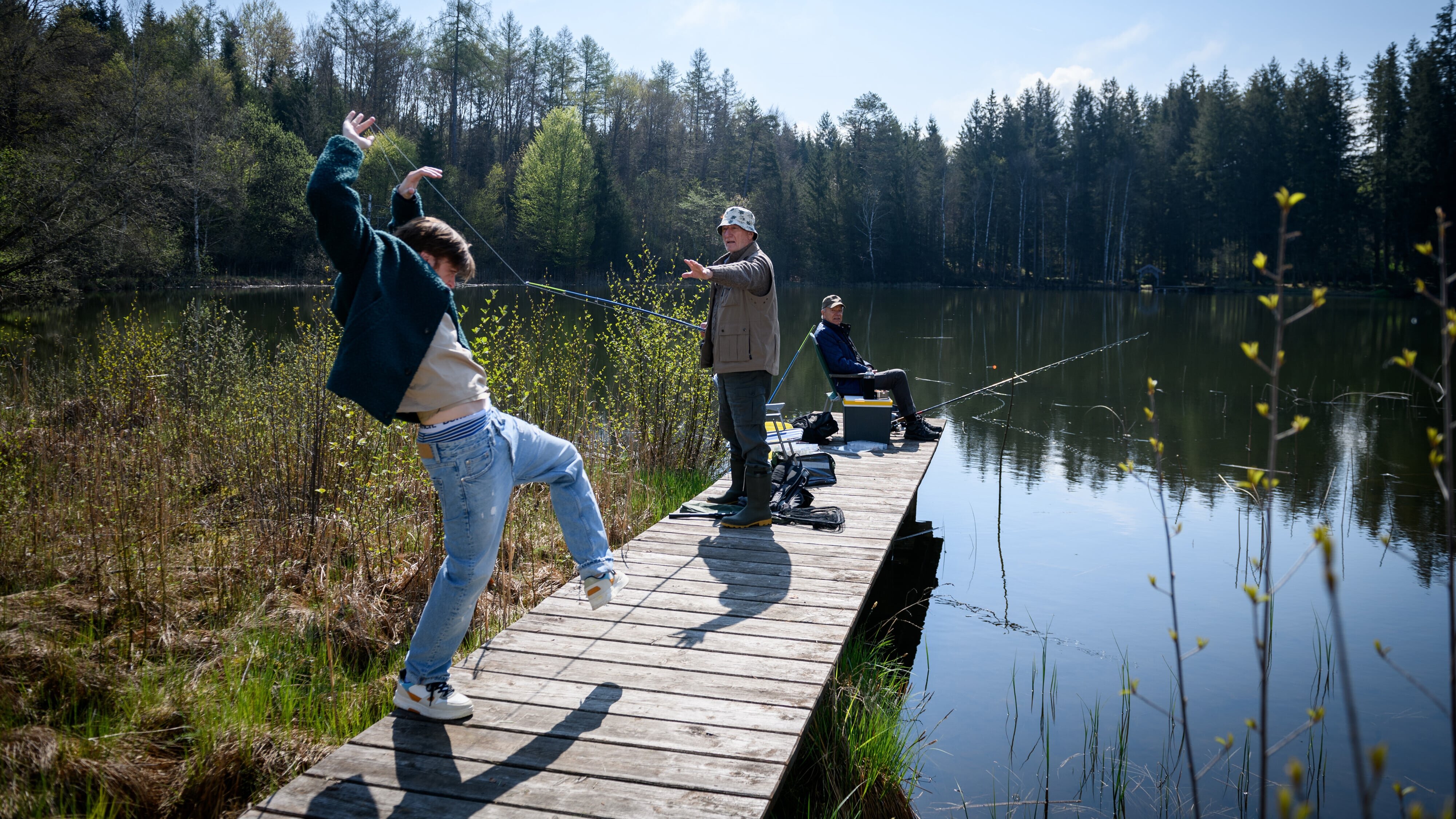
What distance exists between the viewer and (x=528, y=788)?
103 inches

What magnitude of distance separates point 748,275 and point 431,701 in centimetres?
267

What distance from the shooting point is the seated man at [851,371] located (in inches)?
345

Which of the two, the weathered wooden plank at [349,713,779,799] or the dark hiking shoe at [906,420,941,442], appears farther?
the dark hiking shoe at [906,420,941,442]

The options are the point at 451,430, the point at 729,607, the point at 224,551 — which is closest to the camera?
the point at 451,430

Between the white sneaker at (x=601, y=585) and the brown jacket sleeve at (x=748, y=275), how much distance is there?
1.80m

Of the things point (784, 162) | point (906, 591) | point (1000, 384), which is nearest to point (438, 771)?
point (906, 591)

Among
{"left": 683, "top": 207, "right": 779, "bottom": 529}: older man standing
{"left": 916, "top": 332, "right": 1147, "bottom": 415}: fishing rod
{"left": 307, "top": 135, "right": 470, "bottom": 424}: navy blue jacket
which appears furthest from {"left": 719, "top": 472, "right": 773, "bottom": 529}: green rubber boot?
{"left": 307, "top": 135, "right": 470, "bottom": 424}: navy blue jacket

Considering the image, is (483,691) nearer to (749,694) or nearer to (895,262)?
(749,694)

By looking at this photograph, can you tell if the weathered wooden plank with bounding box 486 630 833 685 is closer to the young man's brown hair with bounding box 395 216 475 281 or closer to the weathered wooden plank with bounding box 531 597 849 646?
the weathered wooden plank with bounding box 531 597 849 646

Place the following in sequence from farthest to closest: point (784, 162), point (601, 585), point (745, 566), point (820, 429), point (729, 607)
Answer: point (784, 162) < point (820, 429) < point (745, 566) < point (729, 607) < point (601, 585)

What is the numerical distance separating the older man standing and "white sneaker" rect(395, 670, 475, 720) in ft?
8.14

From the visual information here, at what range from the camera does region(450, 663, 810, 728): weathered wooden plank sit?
3.05 meters

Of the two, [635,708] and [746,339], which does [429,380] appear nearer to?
[635,708]

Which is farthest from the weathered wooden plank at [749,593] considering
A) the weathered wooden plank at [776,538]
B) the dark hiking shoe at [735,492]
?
the dark hiking shoe at [735,492]
